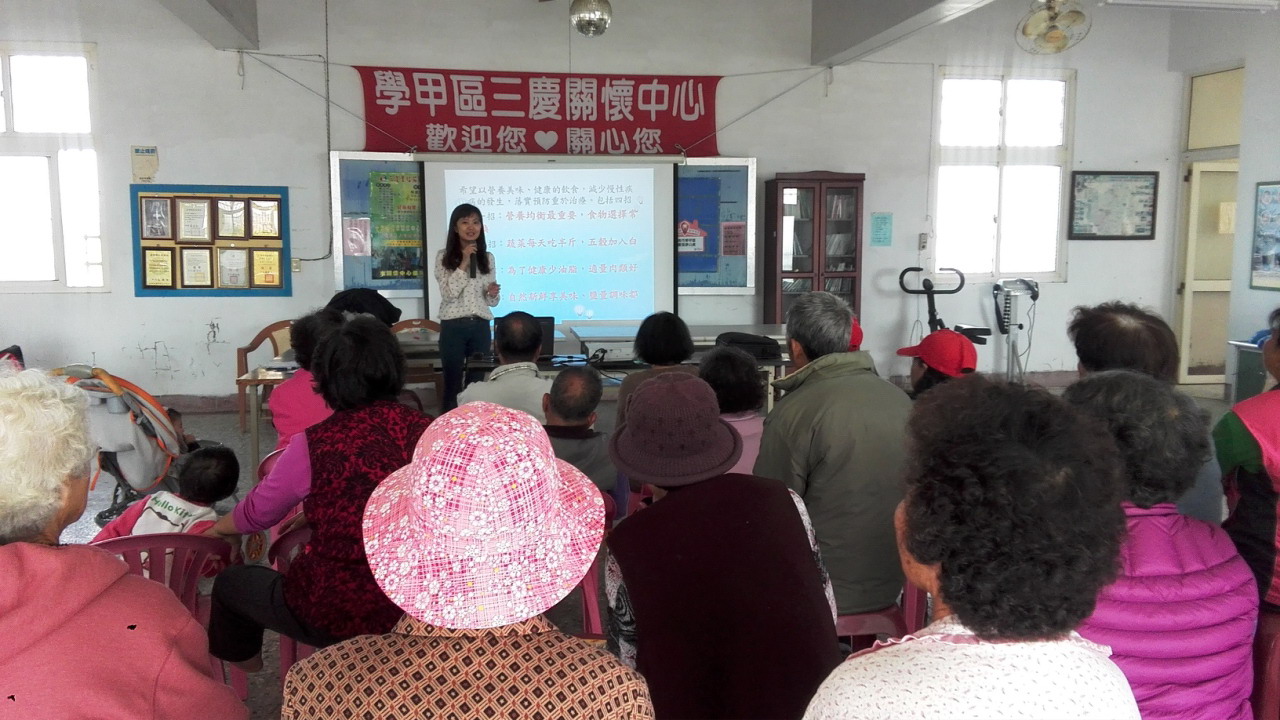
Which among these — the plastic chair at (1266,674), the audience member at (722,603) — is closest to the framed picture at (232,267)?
the audience member at (722,603)

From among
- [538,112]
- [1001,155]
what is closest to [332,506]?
[538,112]

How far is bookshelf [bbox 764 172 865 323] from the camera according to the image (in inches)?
274

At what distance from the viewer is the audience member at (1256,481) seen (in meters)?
1.74

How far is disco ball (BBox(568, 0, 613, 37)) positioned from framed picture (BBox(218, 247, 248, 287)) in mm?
3108

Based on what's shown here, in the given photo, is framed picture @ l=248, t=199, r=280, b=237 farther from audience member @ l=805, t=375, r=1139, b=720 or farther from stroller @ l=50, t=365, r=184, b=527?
audience member @ l=805, t=375, r=1139, b=720

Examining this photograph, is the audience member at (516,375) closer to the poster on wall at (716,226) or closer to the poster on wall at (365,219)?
the poster on wall at (365,219)

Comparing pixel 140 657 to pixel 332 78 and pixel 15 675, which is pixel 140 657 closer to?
pixel 15 675

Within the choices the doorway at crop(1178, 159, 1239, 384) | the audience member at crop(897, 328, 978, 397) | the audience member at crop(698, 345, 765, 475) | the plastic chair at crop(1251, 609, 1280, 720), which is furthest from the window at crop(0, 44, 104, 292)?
the doorway at crop(1178, 159, 1239, 384)

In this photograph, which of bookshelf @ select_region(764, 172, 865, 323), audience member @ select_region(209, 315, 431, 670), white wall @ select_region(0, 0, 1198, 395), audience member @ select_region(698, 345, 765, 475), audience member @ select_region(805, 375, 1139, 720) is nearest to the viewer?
audience member @ select_region(805, 375, 1139, 720)

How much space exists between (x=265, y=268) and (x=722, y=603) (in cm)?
600

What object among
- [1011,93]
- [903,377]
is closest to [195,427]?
[903,377]

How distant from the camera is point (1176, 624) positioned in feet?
4.55

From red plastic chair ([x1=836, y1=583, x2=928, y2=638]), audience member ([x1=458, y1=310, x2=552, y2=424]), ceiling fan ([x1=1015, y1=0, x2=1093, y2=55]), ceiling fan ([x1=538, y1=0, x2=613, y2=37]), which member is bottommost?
red plastic chair ([x1=836, y1=583, x2=928, y2=638])

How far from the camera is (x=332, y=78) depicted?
6.57 meters
